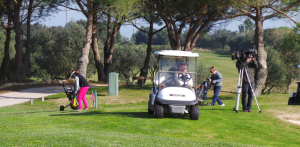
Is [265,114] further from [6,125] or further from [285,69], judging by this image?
[285,69]

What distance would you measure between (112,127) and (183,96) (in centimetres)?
196

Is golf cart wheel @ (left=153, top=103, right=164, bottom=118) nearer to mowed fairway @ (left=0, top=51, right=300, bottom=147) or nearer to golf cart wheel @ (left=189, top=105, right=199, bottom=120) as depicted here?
mowed fairway @ (left=0, top=51, right=300, bottom=147)

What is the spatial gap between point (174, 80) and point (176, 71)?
26 cm

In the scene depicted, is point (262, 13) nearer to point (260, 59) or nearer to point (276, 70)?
point (260, 59)

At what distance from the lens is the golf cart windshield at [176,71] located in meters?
8.44

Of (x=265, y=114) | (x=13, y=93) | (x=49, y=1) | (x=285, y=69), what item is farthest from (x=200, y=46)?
(x=265, y=114)

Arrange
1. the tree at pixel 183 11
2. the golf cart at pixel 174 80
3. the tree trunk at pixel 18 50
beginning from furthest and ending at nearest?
the tree trunk at pixel 18 50
the tree at pixel 183 11
the golf cart at pixel 174 80

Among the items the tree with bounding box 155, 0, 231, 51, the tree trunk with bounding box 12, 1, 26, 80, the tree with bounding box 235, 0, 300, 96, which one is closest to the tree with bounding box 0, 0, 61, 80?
the tree trunk with bounding box 12, 1, 26, 80

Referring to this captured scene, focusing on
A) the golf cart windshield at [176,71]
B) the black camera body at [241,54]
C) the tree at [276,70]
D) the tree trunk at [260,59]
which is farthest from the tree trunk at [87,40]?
the tree at [276,70]

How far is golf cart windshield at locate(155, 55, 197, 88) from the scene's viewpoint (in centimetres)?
844

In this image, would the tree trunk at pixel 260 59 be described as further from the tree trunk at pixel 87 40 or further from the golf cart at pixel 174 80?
the golf cart at pixel 174 80

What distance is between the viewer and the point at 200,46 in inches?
3947

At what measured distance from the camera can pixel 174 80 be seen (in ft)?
27.7

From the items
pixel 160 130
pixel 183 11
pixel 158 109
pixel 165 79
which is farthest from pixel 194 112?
pixel 183 11
